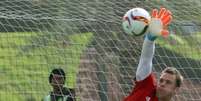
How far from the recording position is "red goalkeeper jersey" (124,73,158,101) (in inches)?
175

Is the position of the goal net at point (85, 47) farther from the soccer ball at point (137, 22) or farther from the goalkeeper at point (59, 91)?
the soccer ball at point (137, 22)

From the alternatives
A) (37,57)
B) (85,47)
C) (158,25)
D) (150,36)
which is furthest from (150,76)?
(37,57)

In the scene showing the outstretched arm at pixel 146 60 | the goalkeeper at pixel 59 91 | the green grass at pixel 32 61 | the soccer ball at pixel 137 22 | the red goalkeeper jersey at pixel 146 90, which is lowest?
the green grass at pixel 32 61

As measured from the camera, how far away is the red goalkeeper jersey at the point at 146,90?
4.45 meters

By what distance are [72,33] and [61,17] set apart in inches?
36.0

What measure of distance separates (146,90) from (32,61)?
3799mm

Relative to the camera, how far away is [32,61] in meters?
8.05

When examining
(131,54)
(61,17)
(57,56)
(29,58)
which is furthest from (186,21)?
(29,58)

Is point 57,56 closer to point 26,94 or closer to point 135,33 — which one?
point 26,94

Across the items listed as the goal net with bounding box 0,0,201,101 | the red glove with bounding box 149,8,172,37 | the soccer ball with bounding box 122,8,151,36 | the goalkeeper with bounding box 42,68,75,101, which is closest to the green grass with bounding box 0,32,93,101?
the goal net with bounding box 0,0,201,101

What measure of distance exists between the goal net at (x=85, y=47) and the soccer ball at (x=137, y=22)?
7.00ft

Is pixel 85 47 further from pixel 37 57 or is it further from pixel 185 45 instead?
pixel 185 45

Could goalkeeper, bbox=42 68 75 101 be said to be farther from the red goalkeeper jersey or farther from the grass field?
the red goalkeeper jersey

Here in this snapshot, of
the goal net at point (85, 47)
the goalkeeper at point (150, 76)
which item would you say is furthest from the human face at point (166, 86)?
the goal net at point (85, 47)
